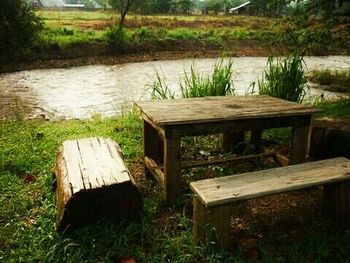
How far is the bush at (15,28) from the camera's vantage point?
1436 centimetres

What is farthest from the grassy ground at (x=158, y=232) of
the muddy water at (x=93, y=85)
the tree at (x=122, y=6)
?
the tree at (x=122, y=6)

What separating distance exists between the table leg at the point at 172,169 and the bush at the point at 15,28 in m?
13.1

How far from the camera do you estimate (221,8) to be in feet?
161

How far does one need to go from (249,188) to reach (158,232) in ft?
2.54

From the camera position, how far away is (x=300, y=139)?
11.4 feet

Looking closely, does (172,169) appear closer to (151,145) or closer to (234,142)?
(151,145)

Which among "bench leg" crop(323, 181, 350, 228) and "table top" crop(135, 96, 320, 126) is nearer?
"bench leg" crop(323, 181, 350, 228)

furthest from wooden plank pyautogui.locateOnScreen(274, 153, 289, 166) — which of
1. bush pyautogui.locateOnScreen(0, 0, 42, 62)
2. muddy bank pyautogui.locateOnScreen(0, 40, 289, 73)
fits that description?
bush pyautogui.locateOnScreen(0, 0, 42, 62)

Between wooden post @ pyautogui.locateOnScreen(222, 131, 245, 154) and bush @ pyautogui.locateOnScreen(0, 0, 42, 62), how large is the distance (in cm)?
1235

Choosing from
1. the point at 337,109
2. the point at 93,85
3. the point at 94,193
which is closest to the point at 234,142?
the point at 94,193

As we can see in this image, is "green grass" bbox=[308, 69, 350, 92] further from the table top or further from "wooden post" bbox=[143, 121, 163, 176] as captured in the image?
"wooden post" bbox=[143, 121, 163, 176]

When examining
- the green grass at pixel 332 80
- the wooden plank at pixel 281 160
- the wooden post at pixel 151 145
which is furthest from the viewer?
the green grass at pixel 332 80

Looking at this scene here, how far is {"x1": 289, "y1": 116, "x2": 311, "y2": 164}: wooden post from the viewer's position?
3.43 metres

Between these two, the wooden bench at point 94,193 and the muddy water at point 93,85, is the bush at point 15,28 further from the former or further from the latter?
the wooden bench at point 94,193
